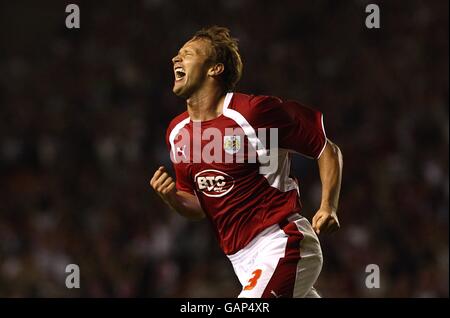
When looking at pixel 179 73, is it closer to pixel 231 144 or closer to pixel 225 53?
pixel 225 53

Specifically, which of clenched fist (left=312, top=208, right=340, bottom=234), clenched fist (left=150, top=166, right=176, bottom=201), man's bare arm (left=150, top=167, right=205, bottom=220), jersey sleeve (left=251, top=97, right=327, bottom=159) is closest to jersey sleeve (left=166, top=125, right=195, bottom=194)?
man's bare arm (left=150, top=167, right=205, bottom=220)

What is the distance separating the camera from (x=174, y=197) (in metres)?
4.91

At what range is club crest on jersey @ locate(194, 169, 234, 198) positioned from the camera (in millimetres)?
4793

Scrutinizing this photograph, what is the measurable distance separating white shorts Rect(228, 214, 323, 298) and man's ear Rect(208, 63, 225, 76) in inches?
36.5

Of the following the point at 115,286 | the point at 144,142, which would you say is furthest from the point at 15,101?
the point at 115,286

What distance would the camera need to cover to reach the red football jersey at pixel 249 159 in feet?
15.6

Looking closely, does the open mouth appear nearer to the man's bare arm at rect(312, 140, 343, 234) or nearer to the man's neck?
the man's neck

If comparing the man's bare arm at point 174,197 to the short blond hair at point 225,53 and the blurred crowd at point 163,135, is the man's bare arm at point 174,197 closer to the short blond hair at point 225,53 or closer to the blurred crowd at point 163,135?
the short blond hair at point 225,53

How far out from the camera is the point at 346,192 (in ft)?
33.1

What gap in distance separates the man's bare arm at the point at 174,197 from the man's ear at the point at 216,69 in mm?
617

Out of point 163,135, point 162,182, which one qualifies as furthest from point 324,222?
point 163,135

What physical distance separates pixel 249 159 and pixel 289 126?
0.94ft

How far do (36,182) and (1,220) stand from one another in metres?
0.77

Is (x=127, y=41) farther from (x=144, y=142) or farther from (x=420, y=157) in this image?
(x=420, y=157)
